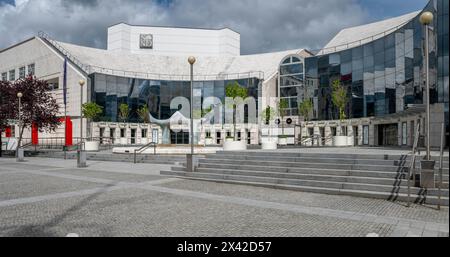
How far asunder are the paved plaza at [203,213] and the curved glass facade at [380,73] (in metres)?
20.1

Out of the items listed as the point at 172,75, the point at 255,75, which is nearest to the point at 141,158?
the point at 255,75

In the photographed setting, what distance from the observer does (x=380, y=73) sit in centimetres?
4191

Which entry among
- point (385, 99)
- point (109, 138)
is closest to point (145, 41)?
point (109, 138)

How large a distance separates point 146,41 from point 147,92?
25965 mm

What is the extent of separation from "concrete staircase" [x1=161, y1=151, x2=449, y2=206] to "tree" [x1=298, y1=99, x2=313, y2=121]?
3716cm

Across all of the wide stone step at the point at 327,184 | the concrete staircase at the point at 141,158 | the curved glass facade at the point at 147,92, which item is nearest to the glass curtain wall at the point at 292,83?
the curved glass facade at the point at 147,92

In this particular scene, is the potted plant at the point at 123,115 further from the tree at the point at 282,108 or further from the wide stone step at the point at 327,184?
the wide stone step at the point at 327,184

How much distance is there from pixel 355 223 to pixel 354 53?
4424 cm

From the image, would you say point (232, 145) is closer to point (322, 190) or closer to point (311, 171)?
point (311, 171)

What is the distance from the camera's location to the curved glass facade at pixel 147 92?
56.3 metres

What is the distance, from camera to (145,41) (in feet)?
267

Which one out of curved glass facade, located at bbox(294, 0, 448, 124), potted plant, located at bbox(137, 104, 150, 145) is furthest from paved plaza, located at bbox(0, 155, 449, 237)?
potted plant, located at bbox(137, 104, 150, 145)

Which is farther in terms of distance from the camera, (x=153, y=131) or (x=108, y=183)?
(x=153, y=131)
